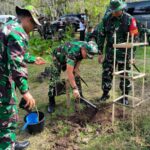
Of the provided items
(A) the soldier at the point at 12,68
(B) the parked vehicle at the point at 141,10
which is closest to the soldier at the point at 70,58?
(A) the soldier at the point at 12,68

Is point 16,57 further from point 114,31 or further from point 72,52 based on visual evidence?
point 114,31

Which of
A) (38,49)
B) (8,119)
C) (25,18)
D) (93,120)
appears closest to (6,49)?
(25,18)

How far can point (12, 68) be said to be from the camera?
2238mm

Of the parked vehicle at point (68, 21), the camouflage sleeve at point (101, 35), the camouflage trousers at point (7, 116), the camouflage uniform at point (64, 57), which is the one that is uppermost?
the parked vehicle at point (68, 21)

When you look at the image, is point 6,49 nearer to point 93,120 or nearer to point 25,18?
point 25,18

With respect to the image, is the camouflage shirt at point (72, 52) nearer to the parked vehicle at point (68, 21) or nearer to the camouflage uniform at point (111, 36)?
the camouflage uniform at point (111, 36)

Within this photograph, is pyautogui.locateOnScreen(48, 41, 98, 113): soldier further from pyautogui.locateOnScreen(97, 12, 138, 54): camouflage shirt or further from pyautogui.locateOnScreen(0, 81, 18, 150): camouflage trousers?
pyautogui.locateOnScreen(0, 81, 18, 150): camouflage trousers

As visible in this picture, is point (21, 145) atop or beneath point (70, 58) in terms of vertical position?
beneath

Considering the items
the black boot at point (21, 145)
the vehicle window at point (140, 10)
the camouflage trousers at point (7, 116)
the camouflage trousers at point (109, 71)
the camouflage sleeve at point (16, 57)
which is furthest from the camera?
the vehicle window at point (140, 10)

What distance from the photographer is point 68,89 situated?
4328mm

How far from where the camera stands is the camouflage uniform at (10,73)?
7.32ft

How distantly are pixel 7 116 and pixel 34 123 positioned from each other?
114 cm

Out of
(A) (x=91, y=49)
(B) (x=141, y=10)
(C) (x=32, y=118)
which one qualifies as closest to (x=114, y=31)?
(A) (x=91, y=49)

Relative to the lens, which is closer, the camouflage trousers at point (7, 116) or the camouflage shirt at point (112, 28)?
the camouflage trousers at point (7, 116)
